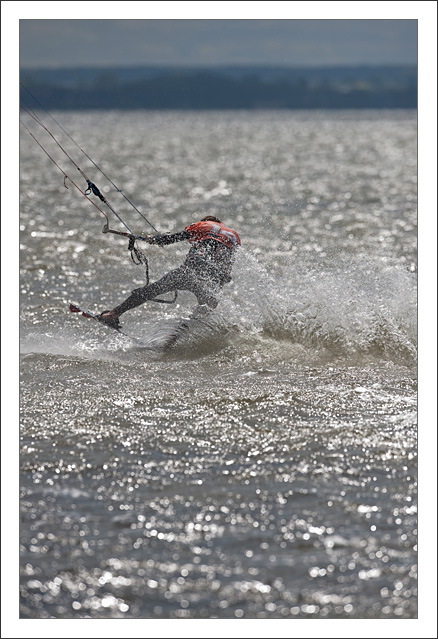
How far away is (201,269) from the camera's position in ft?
35.6

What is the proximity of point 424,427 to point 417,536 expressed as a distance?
123 centimetres

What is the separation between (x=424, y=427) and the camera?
6.94 m

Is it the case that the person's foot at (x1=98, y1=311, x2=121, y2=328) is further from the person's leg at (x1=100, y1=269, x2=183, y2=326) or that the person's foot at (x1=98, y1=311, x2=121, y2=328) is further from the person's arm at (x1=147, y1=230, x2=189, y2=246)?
the person's arm at (x1=147, y1=230, x2=189, y2=246)

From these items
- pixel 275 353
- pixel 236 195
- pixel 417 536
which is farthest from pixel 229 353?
pixel 236 195

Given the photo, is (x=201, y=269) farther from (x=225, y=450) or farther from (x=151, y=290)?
(x=225, y=450)

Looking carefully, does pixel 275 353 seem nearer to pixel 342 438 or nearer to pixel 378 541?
pixel 342 438

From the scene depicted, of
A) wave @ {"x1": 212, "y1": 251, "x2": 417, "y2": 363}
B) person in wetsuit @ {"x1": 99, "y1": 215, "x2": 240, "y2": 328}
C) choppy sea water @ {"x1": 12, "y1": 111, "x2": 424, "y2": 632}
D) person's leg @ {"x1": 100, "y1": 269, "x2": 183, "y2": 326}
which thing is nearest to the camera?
choppy sea water @ {"x1": 12, "y1": 111, "x2": 424, "y2": 632}

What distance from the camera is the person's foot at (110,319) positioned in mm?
10922

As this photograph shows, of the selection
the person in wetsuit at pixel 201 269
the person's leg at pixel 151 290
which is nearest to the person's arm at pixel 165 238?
the person in wetsuit at pixel 201 269

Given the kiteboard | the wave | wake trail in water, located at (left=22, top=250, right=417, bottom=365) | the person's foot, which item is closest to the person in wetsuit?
the person's foot

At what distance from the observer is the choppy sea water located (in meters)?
5.36

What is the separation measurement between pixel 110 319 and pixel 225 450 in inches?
161

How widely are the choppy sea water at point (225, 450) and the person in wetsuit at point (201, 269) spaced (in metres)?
0.37

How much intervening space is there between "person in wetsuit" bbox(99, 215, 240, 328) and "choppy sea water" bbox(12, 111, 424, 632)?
366 mm
